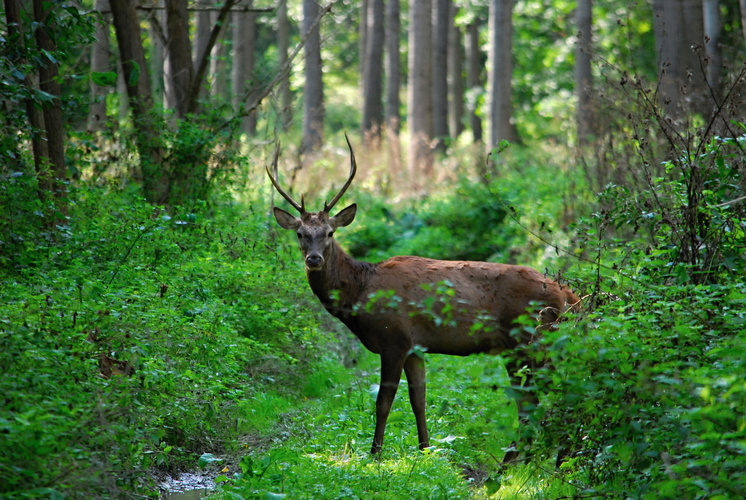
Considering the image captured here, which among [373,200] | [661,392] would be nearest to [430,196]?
[373,200]

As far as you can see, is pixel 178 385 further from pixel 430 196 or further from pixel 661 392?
pixel 430 196

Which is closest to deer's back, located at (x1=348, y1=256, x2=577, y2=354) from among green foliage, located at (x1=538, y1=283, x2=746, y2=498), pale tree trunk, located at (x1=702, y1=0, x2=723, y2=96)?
green foliage, located at (x1=538, y1=283, x2=746, y2=498)

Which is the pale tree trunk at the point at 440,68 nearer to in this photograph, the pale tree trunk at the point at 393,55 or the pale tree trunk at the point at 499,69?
the pale tree trunk at the point at 393,55

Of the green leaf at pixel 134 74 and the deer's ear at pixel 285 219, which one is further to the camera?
the green leaf at pixel 134 74

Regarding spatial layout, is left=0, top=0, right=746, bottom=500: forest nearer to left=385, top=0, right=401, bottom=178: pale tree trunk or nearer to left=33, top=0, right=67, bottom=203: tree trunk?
left=33, top=0, right=67, bottom=203: tree trunk

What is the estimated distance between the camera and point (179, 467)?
741 centimetres

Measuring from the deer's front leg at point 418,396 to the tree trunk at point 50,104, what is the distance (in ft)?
12.9

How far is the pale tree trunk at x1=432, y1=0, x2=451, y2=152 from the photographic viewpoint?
30.5 m

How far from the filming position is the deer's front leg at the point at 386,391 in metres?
7.80

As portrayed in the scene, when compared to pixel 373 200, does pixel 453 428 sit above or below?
below

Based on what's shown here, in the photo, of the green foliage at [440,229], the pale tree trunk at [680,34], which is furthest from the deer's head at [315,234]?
the pale tree trunk at [680,34]

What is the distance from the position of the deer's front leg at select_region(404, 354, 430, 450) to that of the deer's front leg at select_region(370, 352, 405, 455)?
176mm

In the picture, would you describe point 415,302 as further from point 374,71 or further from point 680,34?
point 374,71

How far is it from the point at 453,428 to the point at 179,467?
101 inches
